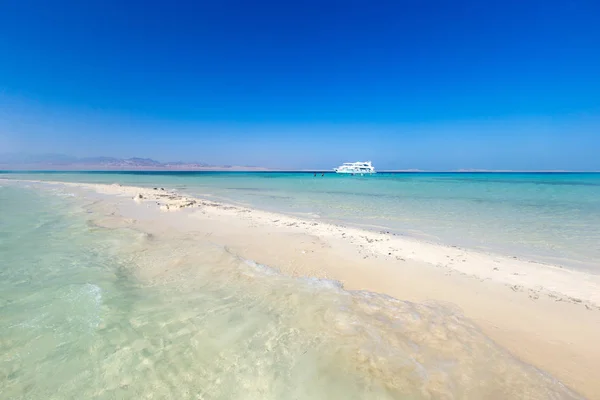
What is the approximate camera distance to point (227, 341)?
4.07 m

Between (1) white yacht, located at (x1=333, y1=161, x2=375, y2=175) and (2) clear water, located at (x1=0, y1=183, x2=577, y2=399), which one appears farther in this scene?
(1) white yacht, located at (x1=333, y1=161, x2=375, y2=175)

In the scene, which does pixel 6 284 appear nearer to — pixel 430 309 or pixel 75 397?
pixel 75 397

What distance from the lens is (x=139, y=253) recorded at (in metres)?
7.92

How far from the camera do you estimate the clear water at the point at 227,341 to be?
327cm

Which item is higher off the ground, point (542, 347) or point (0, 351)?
point (0, 351)

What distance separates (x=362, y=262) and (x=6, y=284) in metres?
7.92

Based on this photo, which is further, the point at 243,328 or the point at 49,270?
the point at 49,270

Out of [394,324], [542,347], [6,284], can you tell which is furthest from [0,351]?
[542,347]

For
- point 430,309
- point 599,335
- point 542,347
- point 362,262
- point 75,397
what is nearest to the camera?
point 75,397

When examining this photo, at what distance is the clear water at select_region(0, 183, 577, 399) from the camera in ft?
10.7

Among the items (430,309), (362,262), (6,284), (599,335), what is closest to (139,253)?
(6,284)

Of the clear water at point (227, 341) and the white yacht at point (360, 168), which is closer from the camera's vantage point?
the clear water at point (227, 341)

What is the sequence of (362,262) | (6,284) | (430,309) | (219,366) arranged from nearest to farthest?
(219,366), (430,309), (6,284), (362,262)

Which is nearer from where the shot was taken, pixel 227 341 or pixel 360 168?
pixel 227 341
